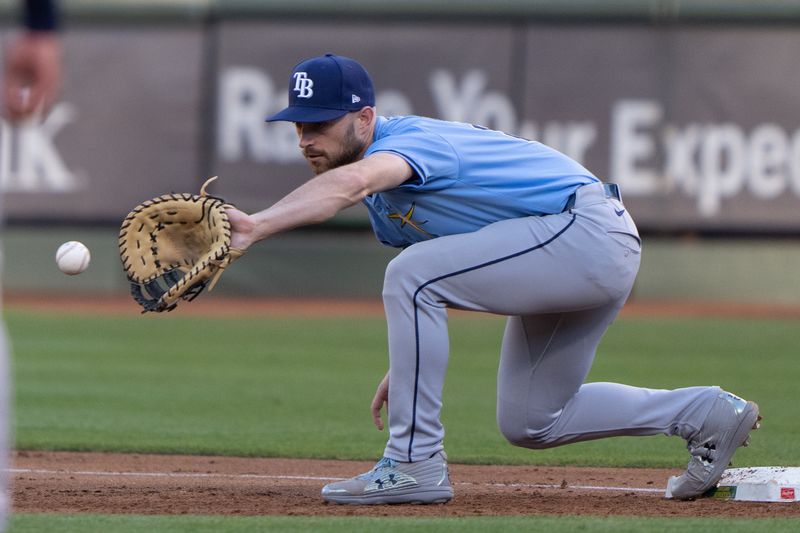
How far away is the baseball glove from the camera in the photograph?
169 inches

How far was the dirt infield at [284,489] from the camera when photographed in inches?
179

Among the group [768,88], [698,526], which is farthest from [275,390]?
[768,88]

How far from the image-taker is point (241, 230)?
4191 millimetres

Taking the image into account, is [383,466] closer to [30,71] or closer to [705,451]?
[705,451]

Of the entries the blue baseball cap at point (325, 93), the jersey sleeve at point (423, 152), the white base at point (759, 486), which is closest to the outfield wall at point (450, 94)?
the white base at point (759, 486)

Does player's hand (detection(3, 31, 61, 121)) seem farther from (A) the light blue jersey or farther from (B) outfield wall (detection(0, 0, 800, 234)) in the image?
(B) outfield wall (detection(0, 0, 800, 234))

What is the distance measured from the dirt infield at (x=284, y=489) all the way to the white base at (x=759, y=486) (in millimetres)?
45

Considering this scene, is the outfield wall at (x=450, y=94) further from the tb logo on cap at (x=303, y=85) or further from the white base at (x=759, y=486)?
the tb logo on cap at (x=303, y=85)

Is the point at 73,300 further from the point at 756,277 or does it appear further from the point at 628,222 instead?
the point at 628,222

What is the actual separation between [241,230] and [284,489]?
1.33 meters

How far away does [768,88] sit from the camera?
15.6 meters

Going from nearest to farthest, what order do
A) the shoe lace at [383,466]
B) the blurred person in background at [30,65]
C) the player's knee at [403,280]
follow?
the blurred person in background at [30,65] < the player's knee at [403,280] < the shoe lace at [383,466]

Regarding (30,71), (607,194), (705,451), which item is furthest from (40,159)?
(30,71)

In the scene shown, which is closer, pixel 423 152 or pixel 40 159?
pixel 423 152
